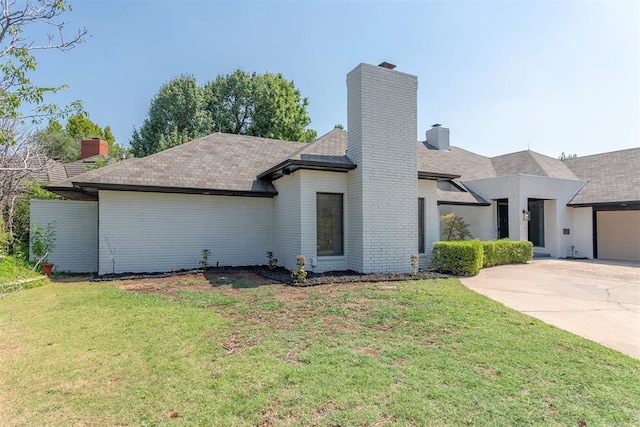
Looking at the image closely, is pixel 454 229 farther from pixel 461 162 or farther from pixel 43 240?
pixel 43 240

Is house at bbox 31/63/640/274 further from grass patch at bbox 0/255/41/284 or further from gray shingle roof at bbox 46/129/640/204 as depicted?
grass patch at bbox 0/255/41/284

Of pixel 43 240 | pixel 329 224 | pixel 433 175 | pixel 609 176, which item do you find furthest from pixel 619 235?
pixel 43 240

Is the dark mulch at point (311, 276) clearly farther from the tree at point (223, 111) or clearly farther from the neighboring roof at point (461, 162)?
the tree at point (223, 111)

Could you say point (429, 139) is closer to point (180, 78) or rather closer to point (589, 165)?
point (589, 165)

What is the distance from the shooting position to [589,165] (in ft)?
62.4

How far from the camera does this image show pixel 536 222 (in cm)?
1734

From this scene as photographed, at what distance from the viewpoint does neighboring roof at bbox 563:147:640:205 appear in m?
15.2

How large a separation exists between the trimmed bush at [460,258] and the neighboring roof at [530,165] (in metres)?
9.50

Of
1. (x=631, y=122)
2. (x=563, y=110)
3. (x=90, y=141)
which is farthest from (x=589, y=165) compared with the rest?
(x=90, y=141)

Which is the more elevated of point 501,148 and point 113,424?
point 501,148

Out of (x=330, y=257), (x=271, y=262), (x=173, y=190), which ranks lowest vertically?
(x=271, y=262)

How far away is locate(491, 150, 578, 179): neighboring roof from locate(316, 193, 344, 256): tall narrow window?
40.6 feet

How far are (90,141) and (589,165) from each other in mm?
29676

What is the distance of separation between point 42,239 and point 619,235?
23.8m
